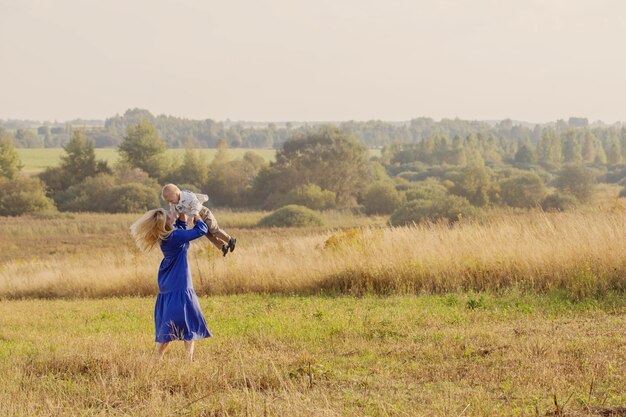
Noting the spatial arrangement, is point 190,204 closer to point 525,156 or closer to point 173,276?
point 173,276

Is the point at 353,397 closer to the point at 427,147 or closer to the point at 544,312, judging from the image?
the point at 544,312

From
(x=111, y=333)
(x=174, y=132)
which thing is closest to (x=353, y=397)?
(x=111, y=333)

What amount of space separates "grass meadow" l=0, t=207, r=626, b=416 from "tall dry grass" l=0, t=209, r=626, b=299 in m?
0.04

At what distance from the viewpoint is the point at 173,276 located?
9.14 m

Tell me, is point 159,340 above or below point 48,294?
above

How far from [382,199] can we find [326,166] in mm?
7965

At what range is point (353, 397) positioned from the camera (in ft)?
23.9

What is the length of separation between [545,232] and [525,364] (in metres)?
8.03

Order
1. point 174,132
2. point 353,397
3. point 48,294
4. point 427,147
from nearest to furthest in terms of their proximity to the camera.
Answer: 1. point 353,397
2. point 48,294
3. point 427,147
4. point 174,132

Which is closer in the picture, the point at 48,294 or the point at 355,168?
the point at 48,294

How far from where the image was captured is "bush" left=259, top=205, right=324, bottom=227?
165 ft

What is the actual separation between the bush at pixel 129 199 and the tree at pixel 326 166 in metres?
11.4

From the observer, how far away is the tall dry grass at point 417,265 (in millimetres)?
14008

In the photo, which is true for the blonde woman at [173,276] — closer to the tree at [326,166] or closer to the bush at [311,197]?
the bush at [311,197]
